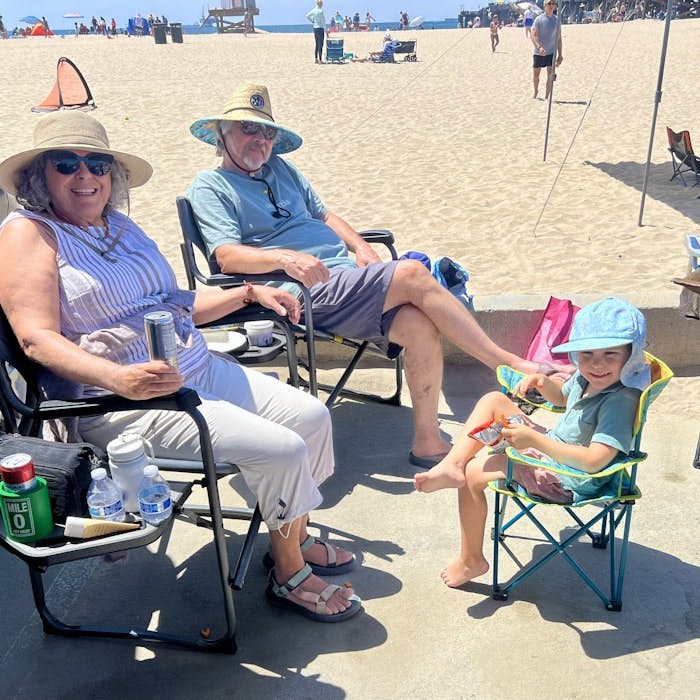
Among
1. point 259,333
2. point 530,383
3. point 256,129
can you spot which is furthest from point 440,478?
point 256,129

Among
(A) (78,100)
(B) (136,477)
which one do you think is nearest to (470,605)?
(B) (136,477)

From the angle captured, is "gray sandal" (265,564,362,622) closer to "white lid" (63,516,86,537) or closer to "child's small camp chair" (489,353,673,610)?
"child's small camp chair" (489,353,673,610)

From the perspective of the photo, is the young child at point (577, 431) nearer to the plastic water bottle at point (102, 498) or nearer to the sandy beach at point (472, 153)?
the plastic water bottle at point (102, 498)

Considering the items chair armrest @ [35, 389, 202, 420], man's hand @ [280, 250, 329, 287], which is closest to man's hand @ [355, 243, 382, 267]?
man's hand @ [280, 250, 329, 287]

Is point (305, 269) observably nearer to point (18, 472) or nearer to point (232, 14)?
point (18, 472)

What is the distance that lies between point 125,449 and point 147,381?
0.64 feet

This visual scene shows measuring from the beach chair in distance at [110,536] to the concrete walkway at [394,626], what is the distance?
0.06 metres

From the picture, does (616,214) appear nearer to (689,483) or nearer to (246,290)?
(689,483)

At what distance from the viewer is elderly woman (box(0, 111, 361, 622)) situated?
7.45 feet

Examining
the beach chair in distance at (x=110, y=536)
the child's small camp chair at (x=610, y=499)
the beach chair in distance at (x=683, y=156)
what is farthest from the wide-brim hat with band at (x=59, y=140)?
the beach chair in distance at (x=683, y=156)

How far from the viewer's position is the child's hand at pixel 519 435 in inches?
89.6

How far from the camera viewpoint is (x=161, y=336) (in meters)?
2.05

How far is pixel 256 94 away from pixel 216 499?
215 centimetres

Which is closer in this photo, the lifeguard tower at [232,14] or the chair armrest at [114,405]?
the chair armrest at [114,405]
